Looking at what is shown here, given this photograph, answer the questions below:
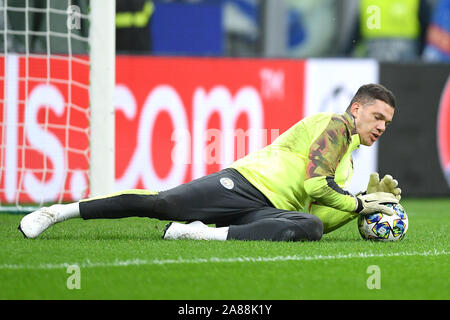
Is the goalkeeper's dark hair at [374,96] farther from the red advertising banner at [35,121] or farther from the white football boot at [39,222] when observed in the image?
the red advertising banner at [35,121]

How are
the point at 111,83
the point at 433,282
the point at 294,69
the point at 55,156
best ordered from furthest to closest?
the point at 294,69, the point at 55,156, the point at 111,83, the point at 433,282

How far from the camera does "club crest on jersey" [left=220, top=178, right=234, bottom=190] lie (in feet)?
21.3

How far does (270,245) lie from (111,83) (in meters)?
3.06

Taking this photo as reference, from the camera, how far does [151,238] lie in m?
6.68

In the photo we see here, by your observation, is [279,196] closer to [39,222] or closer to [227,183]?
[227,183]

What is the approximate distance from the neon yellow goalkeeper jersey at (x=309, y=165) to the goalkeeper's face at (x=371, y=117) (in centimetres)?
5

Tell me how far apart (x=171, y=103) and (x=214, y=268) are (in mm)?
5754

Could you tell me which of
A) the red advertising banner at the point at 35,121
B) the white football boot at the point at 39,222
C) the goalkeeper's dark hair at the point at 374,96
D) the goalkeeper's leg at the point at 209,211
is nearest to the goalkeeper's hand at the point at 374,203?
the goalkeeper's leg at the point at 209,211

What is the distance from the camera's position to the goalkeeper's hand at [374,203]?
6.38 m

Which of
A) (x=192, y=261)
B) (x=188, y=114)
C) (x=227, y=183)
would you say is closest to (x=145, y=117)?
(x=188, y=114)

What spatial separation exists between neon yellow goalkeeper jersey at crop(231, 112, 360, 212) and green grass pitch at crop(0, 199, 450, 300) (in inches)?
13.1

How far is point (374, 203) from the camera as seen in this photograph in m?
6.43
